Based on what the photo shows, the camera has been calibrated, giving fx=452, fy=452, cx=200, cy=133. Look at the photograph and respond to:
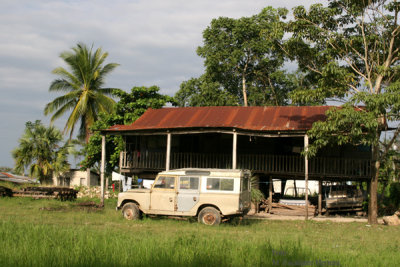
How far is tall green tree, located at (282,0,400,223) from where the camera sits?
660 inches

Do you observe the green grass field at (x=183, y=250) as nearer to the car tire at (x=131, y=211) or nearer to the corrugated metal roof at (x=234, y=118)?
the car tire at (x=131, y=211)

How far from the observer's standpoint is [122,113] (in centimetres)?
3150

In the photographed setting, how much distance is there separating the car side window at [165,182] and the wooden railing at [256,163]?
20.8 feet

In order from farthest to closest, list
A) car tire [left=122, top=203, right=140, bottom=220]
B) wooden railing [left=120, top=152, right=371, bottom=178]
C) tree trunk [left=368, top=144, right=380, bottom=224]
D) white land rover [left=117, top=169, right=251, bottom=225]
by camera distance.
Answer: wooden railing [left=120, top=152, right=371, bottom=178]
tree trunk [left=368, top=144, right=380, bottom=224]
car tire [left=122, top=203, right=140, bottom=220]
white land rover [left=117, top=169, right=251, bottom=225]

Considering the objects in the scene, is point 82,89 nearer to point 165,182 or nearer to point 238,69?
point 238,69

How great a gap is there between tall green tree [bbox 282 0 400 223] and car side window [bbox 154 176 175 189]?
568 cm

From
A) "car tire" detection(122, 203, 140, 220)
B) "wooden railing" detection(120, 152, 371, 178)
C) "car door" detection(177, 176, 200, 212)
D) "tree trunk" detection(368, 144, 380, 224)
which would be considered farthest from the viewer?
"wooden railing" detection(120, 152, 371, 178)

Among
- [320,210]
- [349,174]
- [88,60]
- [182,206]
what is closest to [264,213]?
[320,210]

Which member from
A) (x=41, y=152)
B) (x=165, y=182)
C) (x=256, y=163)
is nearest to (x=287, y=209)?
(x=256, y=163)

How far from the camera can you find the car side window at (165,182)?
15594 mm

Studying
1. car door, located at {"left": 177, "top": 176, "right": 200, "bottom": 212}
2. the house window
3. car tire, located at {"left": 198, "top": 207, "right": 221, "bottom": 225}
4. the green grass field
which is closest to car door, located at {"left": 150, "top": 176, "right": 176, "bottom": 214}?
car door, located at {"left": 177, "top": 176, "right": 200, "bottom": 212}

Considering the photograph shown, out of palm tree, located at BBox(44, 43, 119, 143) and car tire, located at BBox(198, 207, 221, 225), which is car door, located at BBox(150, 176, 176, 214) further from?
palm tree, located at BBox(44, 43, 119, 143)

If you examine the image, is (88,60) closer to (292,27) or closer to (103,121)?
(103,121)

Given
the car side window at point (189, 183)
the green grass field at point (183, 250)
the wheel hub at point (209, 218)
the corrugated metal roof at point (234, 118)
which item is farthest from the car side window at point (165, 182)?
the corrugated metal roof at point (234, 118)
